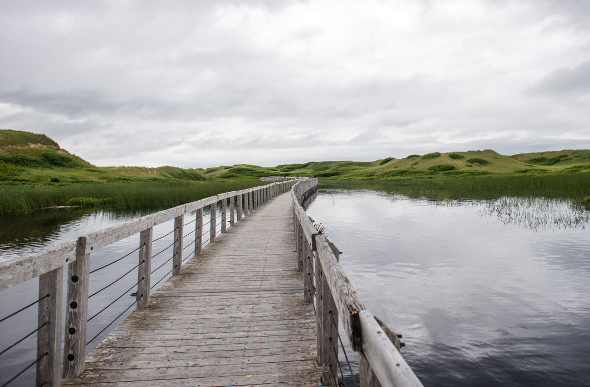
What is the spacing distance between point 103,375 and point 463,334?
543 centimetres

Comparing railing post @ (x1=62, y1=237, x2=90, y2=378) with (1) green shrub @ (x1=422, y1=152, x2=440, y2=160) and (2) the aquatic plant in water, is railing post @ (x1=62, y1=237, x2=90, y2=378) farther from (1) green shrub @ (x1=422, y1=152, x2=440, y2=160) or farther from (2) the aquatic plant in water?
(1) green shrub @ (x1=422, y1=152, x2=440, y2=160)

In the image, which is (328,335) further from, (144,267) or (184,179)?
(184,179)

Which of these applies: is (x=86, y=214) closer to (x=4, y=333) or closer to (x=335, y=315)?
(x=4, y=333)

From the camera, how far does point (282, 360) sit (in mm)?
3510

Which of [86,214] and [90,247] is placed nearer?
[90,247]

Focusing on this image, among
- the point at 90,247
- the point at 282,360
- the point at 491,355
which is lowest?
the point at 491,355

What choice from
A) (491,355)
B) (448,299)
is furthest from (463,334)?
(448,299)

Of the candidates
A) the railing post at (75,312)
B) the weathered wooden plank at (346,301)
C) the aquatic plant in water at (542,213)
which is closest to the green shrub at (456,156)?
the aquatic plant in water at (542,213)

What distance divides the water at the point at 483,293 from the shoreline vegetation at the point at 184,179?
10.1m

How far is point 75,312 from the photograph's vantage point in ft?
10.5

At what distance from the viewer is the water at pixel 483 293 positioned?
17.1 ft

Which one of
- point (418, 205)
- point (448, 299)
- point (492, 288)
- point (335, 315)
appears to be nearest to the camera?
point (335, 315)

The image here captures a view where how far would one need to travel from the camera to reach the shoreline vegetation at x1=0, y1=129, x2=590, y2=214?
75.9 ft

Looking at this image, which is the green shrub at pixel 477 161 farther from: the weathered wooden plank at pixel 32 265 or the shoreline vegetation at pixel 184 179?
the weathered wooden plank at pixel 32 265
